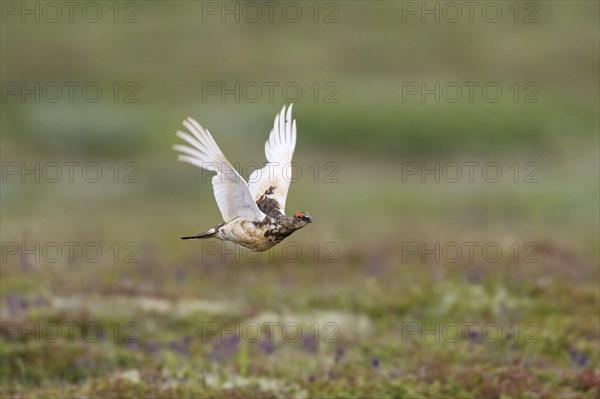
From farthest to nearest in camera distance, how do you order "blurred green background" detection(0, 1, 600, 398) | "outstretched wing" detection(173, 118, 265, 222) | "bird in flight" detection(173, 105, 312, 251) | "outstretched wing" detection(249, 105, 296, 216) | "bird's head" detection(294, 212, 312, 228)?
"blurred green background" detection(0, 1, 600, 398), "outstretched wing" detection(249, 105, 296, 216), "outstretched wing" detection(173, 118, 265, 222), "bird in flight" detection(173, 105, 312, 251), "bird's head" detection(294, 212, 312, 228)

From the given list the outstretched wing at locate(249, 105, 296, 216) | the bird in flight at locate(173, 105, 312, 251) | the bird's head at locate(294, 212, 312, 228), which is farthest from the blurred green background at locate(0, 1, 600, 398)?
the bird's head at locate(294, 212, 312, 228)

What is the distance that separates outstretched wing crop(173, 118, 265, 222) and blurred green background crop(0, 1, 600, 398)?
2703mm

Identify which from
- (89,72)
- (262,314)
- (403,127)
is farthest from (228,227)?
(89,72)

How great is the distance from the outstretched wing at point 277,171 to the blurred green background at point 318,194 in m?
2.30

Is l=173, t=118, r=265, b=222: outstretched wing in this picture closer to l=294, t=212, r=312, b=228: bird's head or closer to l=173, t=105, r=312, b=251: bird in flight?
l=173, t=105, r=312, b=251: bird in flight

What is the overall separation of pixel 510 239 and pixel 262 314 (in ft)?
21.8

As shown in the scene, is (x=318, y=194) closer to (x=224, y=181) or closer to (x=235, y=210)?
(x=235, y=210)

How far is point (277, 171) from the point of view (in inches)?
366

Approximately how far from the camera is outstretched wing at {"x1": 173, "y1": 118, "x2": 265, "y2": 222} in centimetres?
786

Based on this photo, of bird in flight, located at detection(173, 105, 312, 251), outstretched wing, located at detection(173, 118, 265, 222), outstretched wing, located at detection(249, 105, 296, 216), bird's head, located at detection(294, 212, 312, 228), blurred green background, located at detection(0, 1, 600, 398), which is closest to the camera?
bird's head, located at detection(294, 212, 312, 228)

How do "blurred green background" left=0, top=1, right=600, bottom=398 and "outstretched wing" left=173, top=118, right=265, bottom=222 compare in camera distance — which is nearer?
"outstretched wing" left=173, top=118, right=265, bottom=222

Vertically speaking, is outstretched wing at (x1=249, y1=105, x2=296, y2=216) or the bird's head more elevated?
outstretched wing at (x1=249, y1=105, x2=296, y2=216)

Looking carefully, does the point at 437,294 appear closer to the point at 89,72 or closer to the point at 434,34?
the point at 89,72

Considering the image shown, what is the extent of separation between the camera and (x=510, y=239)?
18453 mm
